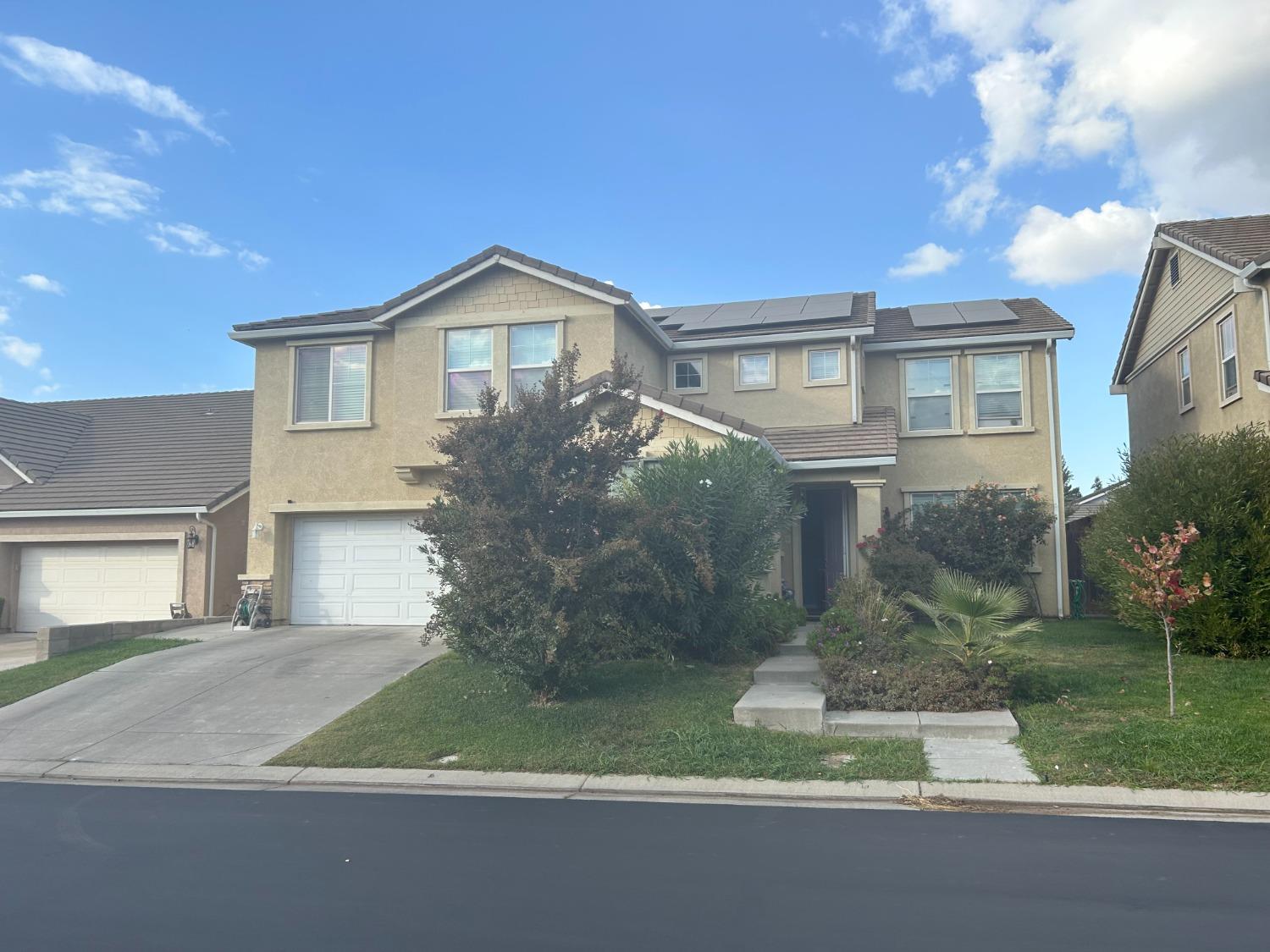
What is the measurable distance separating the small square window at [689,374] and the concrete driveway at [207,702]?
7851 mm

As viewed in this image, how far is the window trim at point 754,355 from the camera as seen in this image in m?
19.5

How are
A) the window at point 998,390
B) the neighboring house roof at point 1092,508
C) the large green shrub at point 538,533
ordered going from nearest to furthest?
the large green shrub at point 538,533 → the neighboring house roof at point 1092,508 → the window at point 998,390

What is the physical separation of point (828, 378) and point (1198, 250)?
6.96 meters

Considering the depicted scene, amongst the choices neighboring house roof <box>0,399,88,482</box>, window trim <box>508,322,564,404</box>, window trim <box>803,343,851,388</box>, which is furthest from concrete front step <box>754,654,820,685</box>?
neighboring house roof <box>0,399,88,482</box>

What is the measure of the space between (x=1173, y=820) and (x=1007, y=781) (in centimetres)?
125

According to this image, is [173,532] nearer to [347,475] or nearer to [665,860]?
[347,475]

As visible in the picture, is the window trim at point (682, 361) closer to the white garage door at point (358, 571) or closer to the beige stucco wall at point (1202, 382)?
the white garage door at point (358, 571)

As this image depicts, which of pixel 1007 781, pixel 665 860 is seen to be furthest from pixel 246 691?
pixel 1007 781

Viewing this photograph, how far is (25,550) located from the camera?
20.1 m

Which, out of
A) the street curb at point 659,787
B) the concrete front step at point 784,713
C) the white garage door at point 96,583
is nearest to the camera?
the street curb at point 659,787

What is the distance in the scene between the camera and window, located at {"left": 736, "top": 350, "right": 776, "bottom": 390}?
1958 cm

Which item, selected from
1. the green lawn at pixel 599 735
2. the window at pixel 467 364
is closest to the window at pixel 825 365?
the window at pixel 467 364

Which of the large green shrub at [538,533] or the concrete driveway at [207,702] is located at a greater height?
the large green shrub at [538,533]

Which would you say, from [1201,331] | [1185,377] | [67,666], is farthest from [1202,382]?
[67,666]
